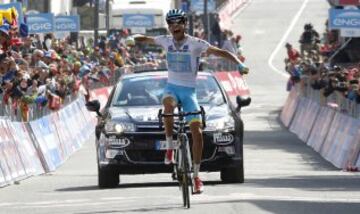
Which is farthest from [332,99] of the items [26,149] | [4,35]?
[26,149]

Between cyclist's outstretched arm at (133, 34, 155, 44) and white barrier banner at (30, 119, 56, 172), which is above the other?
cyclist's outstretched arm at (133, 34, 155, 44)

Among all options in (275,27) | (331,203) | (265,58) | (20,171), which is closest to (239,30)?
(275,27)

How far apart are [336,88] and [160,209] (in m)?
16.5

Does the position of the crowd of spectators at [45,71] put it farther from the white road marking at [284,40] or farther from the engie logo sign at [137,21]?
the white road marking at [284,40]

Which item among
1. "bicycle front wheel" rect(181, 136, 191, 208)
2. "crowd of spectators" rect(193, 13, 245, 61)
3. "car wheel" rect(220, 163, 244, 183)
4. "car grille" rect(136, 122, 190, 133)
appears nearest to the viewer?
"bicycle front wheel" rect(181, 136, 191, 208)

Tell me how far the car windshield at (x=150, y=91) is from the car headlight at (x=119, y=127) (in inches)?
28.9

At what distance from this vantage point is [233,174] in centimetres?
2003

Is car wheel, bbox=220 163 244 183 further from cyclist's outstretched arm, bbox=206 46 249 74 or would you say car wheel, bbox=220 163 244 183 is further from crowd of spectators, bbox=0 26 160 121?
Answer: cyclist's outstretched arm, bbox=206 46 249 74

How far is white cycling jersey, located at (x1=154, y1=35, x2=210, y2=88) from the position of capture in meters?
17.3

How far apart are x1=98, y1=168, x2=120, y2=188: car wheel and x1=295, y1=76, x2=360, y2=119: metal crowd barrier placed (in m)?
8.13

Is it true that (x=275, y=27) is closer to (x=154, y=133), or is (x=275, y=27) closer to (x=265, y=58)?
(x=265, y=58)

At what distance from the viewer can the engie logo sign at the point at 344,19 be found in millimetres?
39312

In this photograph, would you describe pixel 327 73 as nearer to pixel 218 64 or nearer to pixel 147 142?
pixel 147 142

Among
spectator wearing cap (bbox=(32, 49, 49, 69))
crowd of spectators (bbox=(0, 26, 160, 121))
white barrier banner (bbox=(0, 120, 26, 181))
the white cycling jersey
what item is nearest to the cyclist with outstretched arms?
the white cycling jersey
